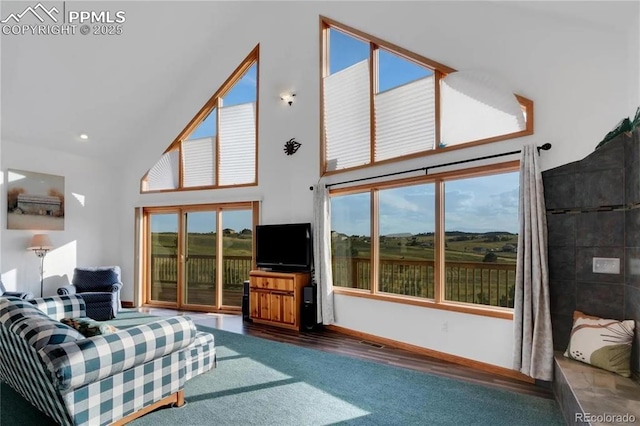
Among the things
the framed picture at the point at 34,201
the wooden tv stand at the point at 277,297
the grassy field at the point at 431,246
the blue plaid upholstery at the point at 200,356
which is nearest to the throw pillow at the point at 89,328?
the blue plaid upholstery at the point at 200,356

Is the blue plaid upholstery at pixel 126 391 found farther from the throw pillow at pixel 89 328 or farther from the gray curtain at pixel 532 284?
the gray curtain at pixel 532 284

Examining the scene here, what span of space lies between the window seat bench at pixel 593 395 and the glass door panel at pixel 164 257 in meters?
6.14

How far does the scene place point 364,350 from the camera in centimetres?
410

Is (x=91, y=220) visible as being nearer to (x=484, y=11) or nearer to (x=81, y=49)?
(x=81, y=49)

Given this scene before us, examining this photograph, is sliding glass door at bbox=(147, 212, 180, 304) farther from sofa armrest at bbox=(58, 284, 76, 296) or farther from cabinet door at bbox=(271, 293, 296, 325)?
cabinet door at bbox=(271, 293, 296, 325)

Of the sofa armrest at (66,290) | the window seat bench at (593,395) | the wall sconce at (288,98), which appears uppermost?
the wall sconce at (288,98)

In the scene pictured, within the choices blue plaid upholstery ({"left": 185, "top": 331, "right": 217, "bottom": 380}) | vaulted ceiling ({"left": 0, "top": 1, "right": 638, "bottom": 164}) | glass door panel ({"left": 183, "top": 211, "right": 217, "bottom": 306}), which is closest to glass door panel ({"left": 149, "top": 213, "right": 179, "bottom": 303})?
glass door panel ({"left": 183, "top": 211, "right": 217, "bottom": 306})

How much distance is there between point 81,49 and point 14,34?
730 mm

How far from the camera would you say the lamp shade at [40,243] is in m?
5.53

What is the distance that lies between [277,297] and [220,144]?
10.0 ft

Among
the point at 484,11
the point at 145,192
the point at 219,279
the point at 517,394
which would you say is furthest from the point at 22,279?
the point at 484,11

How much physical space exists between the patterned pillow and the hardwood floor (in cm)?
51

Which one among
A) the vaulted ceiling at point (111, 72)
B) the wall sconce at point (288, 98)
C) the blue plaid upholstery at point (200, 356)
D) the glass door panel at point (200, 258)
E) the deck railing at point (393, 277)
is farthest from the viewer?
the glass door panel at point (200, 258)

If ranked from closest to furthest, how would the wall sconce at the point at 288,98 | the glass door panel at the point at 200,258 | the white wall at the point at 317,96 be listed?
the white wall at the point at 317,96
the wall sconce at the point at 288,98
the glass door panel at the point at 200,258
